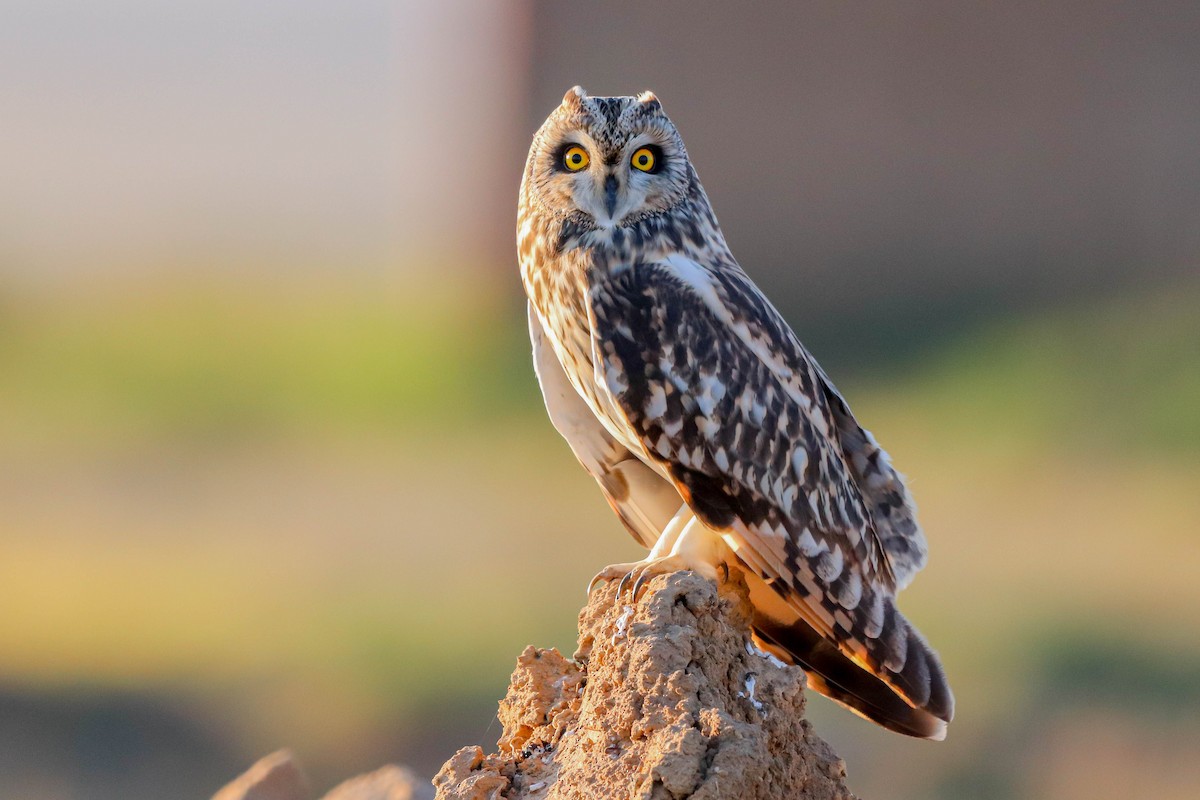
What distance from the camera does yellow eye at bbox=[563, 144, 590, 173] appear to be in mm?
3941

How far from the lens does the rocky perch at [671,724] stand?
2.92 meters

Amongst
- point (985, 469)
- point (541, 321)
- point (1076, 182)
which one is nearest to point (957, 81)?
point (1076, 182)

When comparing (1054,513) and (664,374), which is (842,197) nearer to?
(1054,513)

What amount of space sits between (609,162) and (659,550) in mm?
1073

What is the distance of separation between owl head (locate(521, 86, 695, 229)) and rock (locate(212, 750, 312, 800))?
227 cm

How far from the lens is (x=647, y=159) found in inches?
156

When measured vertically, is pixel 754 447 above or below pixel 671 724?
above

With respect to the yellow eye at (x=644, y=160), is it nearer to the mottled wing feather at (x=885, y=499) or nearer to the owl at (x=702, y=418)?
the owl at (x=702, y=418)

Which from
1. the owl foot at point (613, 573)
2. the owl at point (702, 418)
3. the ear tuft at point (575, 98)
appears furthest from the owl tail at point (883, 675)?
the ear tuft at point (575, 98)

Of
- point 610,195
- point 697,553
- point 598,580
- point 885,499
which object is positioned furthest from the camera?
point 885,499

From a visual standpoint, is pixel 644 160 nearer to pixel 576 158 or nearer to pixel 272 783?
pixel 576 158

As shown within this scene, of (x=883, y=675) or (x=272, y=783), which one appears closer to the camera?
(x=883, y=675)

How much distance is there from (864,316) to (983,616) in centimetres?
546

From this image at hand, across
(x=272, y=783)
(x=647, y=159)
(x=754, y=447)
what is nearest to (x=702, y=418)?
(x=754, y=447)
